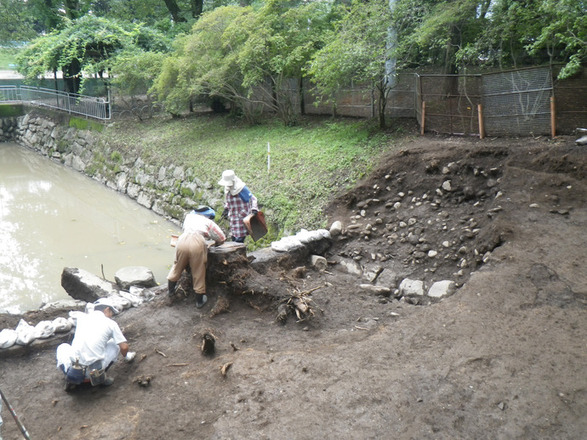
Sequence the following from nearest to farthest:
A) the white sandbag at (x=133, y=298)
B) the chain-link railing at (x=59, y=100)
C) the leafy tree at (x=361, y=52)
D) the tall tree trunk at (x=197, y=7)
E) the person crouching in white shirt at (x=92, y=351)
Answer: the person crouching in white shirt at (x=92, y=351), the white sandbag at (x=133, y=298), the leafy tree at (x=361, y=52), the chain-link railing at (x=59, y=100), the tall tree trunk at (x=197, y=7)

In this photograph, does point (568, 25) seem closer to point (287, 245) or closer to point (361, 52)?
point (361, 52)

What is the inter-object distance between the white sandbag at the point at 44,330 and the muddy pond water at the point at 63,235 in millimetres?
1960

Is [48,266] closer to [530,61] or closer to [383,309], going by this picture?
[383,309]

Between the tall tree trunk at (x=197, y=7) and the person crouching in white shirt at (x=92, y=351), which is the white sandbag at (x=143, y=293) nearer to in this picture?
the person crouching in white shirt at (x=92, y=351)

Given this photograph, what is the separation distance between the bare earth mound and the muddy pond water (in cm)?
359

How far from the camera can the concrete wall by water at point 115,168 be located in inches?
566

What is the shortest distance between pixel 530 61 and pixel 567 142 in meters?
4.41

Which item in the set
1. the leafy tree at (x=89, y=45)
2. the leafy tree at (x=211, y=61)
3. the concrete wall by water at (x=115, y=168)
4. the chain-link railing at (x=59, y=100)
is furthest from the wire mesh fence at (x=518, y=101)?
the chain-link railing at (x=59, y=100)

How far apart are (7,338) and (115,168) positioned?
12.5 meters

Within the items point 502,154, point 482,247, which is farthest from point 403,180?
point 482,247

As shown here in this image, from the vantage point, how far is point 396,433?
4.43 metres

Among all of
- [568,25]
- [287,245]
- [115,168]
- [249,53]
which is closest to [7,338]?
[287,245]

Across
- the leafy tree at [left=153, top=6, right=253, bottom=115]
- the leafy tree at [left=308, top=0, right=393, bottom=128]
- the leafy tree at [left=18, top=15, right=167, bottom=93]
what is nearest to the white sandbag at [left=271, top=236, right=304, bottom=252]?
the leafy tree at [left=308, top=0, right=393, bottom=128]

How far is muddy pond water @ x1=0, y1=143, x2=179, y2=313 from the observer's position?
33.9 ft
